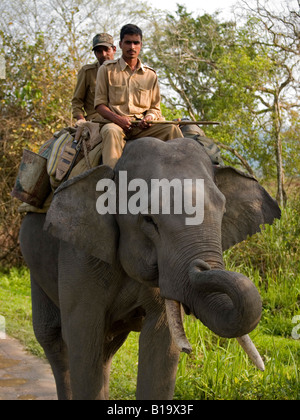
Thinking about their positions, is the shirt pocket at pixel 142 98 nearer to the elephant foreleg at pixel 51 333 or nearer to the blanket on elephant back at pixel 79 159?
the blanket on elephant back at pixel 79 159

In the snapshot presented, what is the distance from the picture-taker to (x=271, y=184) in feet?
49.3

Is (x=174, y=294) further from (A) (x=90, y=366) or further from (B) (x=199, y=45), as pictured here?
(B) (x=199, y=45)

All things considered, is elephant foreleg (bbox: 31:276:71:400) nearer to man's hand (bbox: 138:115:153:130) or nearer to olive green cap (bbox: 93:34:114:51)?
man's hand (bbox: 138:115:153:130)

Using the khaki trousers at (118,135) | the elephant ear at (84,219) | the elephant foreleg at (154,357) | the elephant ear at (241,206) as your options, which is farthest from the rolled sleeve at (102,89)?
the elephant foreleg at (154,357)

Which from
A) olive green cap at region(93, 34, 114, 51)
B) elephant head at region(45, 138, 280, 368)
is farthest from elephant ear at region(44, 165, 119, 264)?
olive green cap at region(93, 34, 114, 51)

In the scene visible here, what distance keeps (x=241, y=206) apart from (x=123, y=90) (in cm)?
110

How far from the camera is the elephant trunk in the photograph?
8.69ft

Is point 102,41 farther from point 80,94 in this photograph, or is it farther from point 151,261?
point 151,261

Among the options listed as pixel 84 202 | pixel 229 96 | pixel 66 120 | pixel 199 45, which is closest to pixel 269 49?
pixel 229 96

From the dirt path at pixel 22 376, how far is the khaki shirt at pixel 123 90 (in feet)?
Answer: 9.12

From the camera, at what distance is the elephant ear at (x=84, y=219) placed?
3447 mm

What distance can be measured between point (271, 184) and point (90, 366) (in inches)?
468

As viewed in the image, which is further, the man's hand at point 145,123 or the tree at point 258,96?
the tree at point 258,96

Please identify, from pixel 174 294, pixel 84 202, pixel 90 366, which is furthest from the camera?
pixel 90 366
